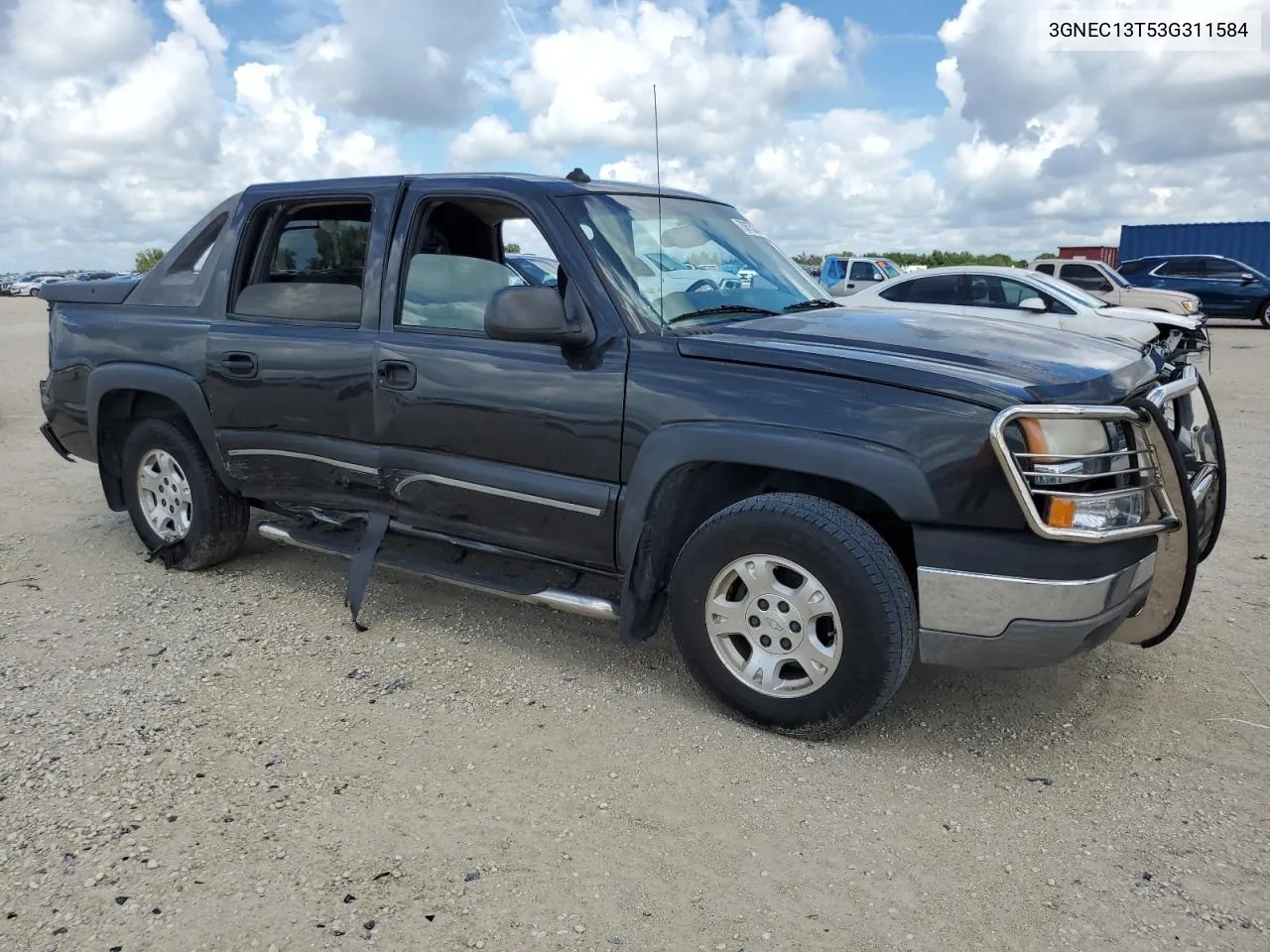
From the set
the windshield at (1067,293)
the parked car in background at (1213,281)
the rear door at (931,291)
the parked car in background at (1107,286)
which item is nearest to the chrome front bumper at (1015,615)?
the rear door at (931,291)

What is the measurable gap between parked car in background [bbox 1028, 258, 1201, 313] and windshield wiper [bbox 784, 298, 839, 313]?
43.7 ft

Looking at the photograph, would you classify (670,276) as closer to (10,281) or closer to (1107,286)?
(1107,286)

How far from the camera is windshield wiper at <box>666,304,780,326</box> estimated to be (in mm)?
3627

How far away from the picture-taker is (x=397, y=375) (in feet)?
13.2

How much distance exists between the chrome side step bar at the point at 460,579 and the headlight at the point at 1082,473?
150 centimetres

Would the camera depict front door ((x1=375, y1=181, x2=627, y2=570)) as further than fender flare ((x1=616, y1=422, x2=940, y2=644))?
Yes

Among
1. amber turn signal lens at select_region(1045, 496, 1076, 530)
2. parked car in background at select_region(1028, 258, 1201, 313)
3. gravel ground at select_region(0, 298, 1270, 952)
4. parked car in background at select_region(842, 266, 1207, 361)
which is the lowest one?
gravel ground at select_region(0, 298, 1270, 952)

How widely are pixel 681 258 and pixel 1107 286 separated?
15031mm

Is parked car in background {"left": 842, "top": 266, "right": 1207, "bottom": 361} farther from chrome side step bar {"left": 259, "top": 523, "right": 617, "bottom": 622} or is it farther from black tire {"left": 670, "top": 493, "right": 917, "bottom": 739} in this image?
black tire {"left": 670, "top": 493, "right": 917, "bottom": 739}

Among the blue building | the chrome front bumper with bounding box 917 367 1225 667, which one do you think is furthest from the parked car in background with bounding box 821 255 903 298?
the chrome front bumper with bounding box 917 367 1225 667

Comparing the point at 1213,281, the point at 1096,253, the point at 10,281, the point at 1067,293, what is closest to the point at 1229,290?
the point at 1213,281

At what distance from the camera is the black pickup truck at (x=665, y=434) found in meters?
2.96

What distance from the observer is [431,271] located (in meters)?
4.10

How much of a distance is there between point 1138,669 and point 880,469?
1.73 meters
